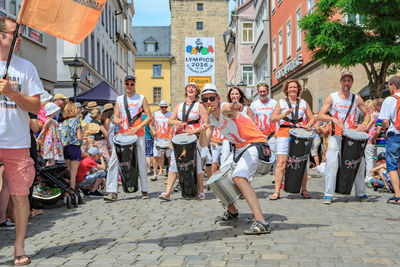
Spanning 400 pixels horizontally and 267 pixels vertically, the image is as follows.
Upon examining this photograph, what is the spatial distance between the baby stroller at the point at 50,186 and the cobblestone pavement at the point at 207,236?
0.57 ft

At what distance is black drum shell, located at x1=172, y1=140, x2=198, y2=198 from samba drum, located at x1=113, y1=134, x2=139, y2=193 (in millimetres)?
773

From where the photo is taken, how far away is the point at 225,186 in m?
5.71

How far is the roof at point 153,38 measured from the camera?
7256 cm

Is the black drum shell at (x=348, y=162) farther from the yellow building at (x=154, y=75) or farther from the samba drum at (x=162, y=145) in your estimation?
the yellow building at (x=154, y=75)

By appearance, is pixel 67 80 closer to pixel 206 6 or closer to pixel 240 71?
pixel 240 71

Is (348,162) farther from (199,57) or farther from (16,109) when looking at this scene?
(199,57)

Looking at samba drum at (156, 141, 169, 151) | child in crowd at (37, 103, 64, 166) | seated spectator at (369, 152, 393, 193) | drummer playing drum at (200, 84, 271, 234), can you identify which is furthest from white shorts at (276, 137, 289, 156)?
samba drum at (156, 141, 169, 151)

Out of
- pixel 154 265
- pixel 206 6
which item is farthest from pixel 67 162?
pixel 206 6

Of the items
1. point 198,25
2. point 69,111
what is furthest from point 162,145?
point 198,25

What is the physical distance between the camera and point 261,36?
36000mm

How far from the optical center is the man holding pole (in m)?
4.34

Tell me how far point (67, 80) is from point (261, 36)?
1475 centimetres

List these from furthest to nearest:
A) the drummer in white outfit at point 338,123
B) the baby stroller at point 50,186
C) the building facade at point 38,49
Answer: the building facade at point 38,49, the drummer in white outfit at point 338,123, the baby stroller at point 50,186

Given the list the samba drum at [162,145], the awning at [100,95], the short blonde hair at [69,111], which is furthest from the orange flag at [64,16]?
the awning at [100,95]
